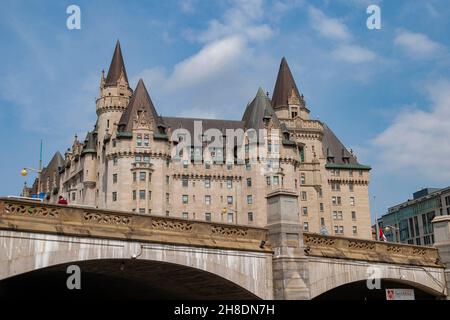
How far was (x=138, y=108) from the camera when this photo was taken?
8638 cm

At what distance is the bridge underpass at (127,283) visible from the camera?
22422mm

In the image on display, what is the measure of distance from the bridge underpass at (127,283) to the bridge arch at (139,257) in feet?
0.41

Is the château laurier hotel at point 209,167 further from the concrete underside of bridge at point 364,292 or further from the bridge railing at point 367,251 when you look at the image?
the bridge railing at point 367,251

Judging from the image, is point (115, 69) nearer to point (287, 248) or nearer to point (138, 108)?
point (138, 108)

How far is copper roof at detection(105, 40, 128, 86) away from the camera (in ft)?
300

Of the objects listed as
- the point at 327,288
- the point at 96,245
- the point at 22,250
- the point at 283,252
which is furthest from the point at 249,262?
the point at 22,250

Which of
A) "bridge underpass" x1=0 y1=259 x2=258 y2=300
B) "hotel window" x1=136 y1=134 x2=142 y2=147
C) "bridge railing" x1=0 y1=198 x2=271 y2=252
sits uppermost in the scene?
"hotel window" x1=136 y1=134 x2=142 y2=147

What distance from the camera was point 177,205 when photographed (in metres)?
87.4

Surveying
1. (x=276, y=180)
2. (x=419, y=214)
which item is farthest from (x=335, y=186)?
(x=419, y=214)

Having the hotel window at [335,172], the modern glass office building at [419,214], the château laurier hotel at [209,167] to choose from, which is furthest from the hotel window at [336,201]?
the modern glass office building at [419,214]

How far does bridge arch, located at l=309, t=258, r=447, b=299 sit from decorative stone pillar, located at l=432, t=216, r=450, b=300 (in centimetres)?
61

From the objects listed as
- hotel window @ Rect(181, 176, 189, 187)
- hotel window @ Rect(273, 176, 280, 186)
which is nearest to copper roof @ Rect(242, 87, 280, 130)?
hotel window @ Rect(273, 176, 280, 186)

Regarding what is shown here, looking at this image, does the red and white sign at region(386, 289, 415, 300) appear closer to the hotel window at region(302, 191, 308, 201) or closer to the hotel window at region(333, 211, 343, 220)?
the hotel window at region(302, 191, 308, 201)

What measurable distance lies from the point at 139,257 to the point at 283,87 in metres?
88.5
